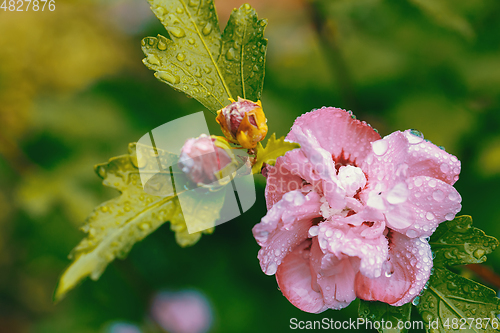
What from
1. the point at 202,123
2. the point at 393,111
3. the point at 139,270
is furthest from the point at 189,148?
the point at 139,270

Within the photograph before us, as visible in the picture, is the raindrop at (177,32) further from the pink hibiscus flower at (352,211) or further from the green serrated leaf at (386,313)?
the green serrated leaf at (386,313)

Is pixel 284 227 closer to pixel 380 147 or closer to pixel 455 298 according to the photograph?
pixel 380 147

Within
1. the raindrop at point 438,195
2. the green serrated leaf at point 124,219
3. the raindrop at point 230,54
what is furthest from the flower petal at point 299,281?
the raindrop at point 230,54

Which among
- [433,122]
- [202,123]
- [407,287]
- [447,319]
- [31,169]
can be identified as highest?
[202,123]

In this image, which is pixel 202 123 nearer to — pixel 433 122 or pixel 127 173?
pixel 127 173

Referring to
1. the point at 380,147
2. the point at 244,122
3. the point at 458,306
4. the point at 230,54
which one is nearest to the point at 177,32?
the point at 230,54

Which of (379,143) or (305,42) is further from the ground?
(379,143)

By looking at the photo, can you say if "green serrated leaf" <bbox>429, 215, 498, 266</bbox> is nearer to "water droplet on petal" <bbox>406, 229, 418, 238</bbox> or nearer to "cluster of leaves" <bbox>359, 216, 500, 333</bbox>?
"cluster of leaves" <bbox>359, 216, 500, 333</bbox>
